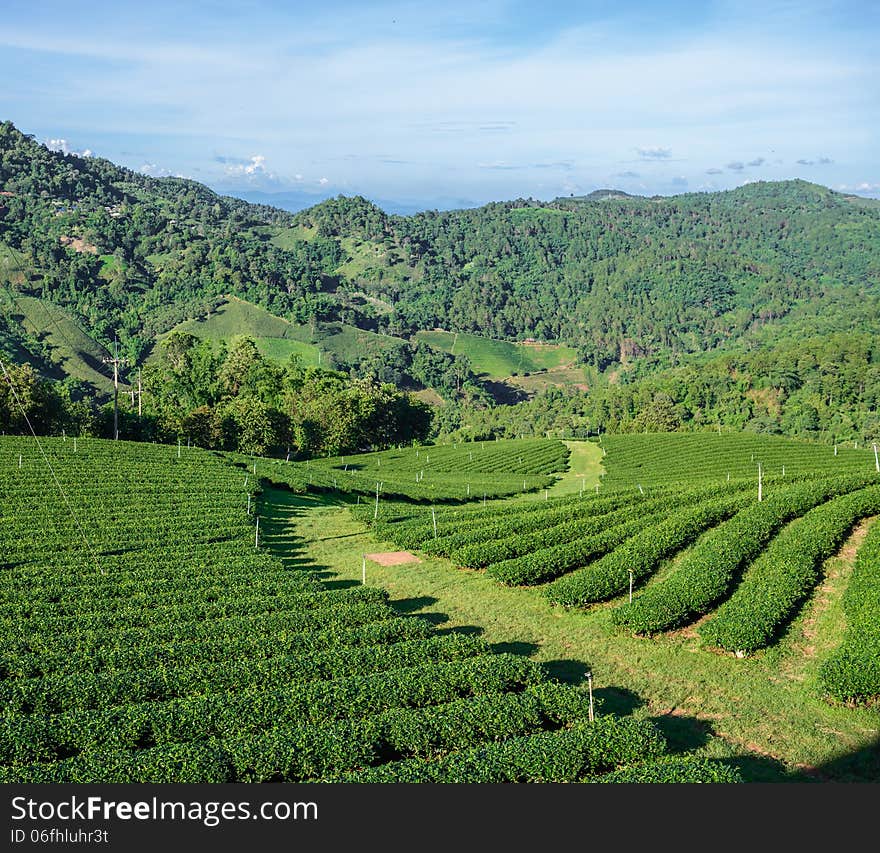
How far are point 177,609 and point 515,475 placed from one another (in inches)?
2028

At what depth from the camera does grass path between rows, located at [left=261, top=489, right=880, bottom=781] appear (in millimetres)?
20453

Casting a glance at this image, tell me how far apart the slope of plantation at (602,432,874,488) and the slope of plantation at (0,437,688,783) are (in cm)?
4403

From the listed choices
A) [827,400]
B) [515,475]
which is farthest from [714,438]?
[827,400]

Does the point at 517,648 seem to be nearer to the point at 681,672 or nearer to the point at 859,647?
the point at 681,672

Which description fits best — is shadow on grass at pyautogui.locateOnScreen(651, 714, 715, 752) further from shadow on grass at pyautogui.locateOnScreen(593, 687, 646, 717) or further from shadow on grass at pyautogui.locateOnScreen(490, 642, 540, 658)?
shadow on grass at pyautogui.locateOnScreen(490, 642, 540, 658)

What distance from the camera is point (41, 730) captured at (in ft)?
60.1

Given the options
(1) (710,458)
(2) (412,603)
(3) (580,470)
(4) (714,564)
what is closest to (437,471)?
(3) (580,470)

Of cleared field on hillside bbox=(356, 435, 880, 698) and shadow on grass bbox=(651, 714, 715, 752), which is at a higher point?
cleared field on hillside bbox=(356, 435, 880, 698)

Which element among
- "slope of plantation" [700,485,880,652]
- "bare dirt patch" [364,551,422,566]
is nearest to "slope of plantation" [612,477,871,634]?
"slope of plantation" [700,485,880,652]

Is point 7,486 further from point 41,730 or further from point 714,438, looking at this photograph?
point 714,438

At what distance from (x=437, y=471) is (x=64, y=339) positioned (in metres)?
126

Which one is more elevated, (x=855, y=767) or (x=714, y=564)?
(x=714, y=564)

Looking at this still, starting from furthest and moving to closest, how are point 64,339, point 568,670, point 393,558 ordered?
point 64,339 → point 393,558 → point 568,670

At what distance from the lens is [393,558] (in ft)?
128
